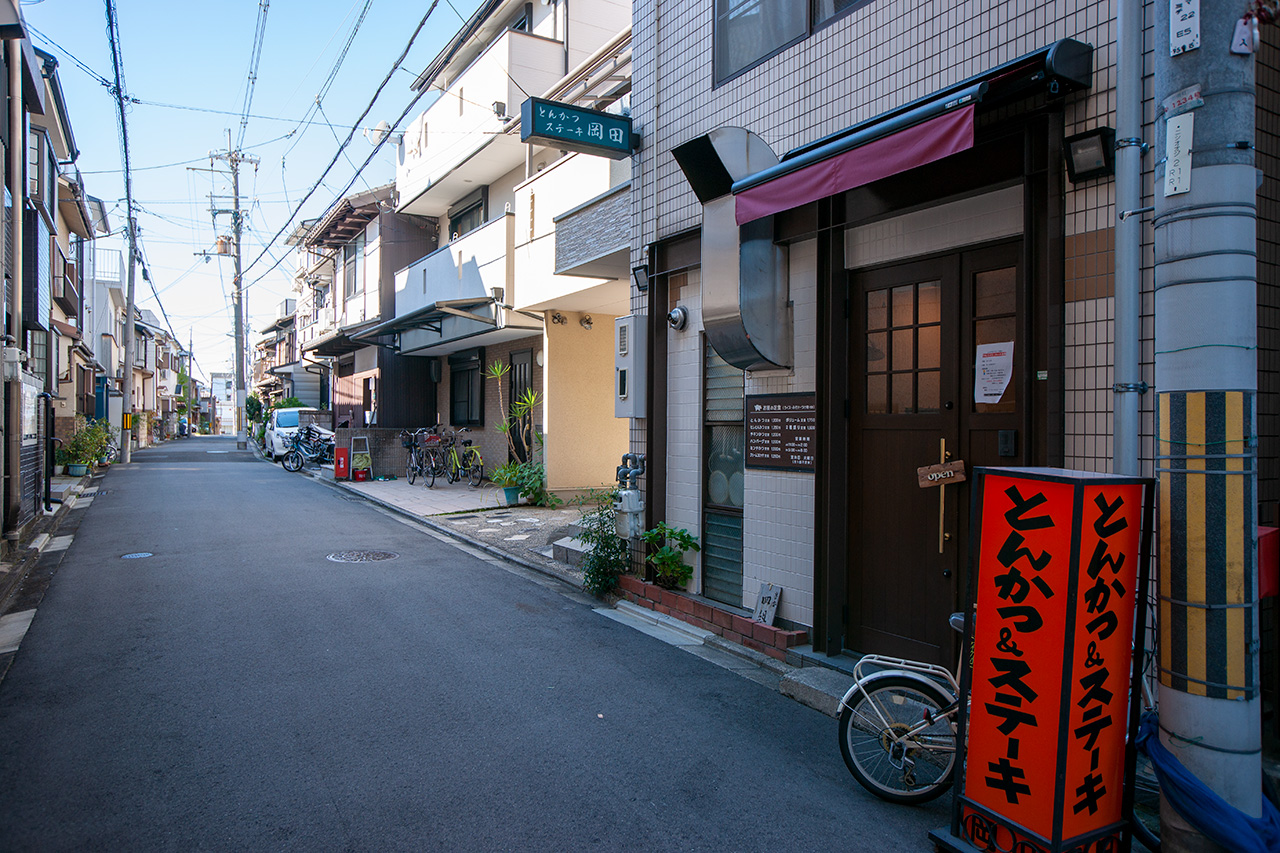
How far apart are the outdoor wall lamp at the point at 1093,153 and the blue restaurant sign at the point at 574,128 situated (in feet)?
14.8

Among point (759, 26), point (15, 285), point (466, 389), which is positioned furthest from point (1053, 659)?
point (466, 389)

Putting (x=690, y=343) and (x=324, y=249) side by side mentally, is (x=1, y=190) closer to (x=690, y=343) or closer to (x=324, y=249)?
(x=690, y=343)

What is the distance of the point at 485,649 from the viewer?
19.2ft

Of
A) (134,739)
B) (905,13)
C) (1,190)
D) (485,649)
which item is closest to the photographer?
(134,739)

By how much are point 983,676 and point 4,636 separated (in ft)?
23.3

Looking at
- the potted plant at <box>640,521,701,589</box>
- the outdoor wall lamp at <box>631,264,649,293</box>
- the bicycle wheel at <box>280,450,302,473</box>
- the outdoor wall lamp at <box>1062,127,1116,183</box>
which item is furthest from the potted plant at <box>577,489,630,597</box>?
Answer: the bicycle wheel at <box>280,450,302,473</box>

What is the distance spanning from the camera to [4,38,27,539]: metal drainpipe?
9.33 metres

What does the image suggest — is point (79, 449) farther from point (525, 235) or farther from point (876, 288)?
point (876, 288)

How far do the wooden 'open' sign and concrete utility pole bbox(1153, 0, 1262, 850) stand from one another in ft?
5.71

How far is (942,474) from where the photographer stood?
4746 millimetres

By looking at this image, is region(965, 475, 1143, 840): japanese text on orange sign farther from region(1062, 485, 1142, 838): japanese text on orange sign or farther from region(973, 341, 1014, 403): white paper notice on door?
region(973, 341, 1014, 403): white paper notice on door

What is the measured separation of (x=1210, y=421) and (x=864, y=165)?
241cm

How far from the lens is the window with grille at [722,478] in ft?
21.5

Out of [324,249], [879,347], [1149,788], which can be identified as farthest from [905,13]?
[324,249]
